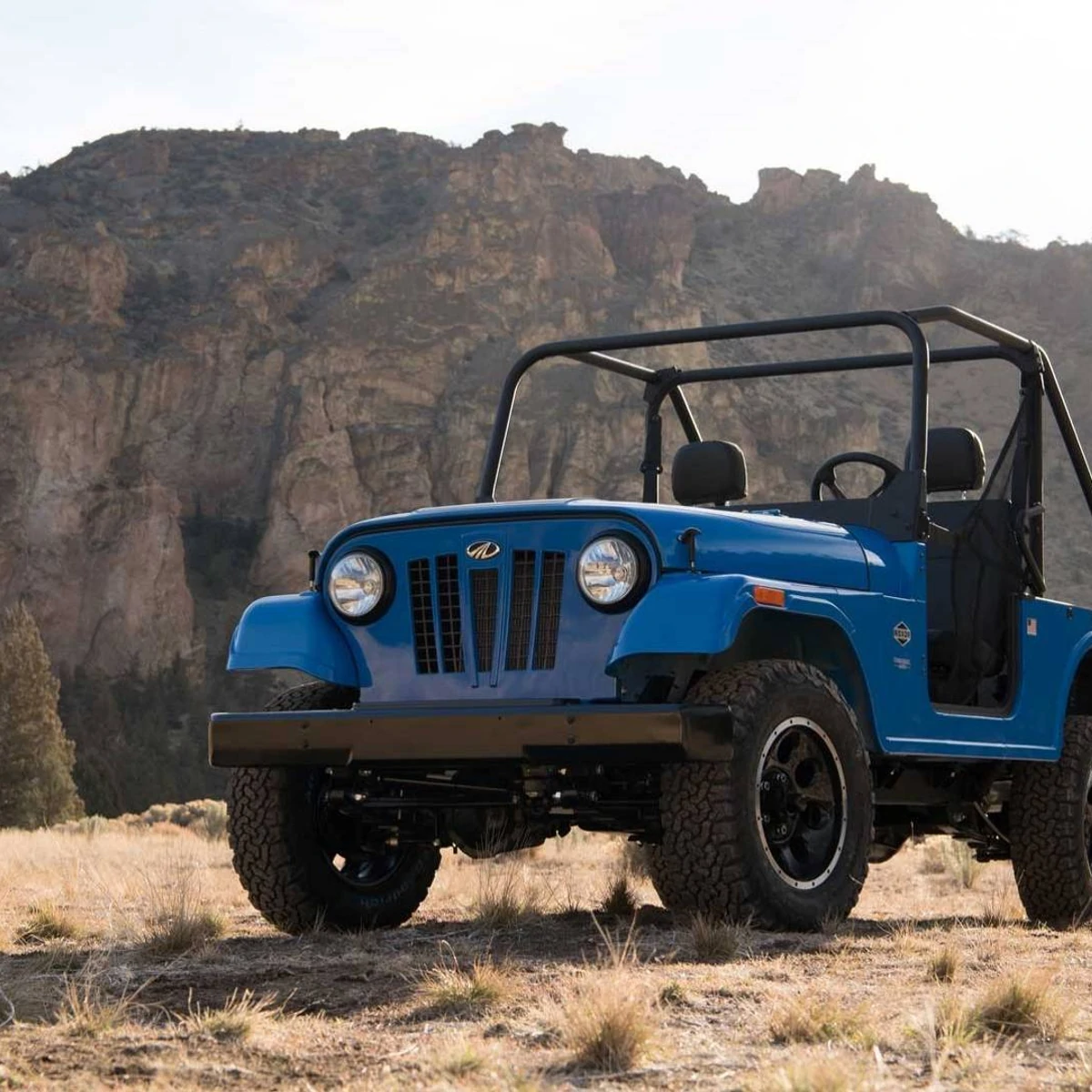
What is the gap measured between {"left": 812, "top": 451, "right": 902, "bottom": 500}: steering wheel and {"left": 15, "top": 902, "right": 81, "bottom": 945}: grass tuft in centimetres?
402

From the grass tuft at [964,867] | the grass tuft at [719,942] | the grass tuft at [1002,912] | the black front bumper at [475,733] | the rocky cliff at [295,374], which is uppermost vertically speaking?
the rocky cliff at [295,374]

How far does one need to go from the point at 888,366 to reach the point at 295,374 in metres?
64.5

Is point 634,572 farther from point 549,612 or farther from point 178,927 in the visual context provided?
point 178,927

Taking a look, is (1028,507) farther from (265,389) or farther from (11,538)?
(265,389)

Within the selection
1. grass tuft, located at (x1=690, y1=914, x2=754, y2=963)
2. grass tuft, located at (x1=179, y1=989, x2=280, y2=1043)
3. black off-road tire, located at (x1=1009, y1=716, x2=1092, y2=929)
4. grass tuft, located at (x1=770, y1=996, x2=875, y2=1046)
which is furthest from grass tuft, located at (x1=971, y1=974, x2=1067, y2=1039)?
black off-road tire, located at (x1=1009, y1=716, x2=1092, y2=929)

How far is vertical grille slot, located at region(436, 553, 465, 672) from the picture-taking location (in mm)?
6703

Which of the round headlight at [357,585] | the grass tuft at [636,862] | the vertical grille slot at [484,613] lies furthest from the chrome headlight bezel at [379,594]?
the grass tuft at [636,862]

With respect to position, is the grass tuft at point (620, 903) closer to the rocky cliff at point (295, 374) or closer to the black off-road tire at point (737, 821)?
the black off-road tire at point (737, 821)

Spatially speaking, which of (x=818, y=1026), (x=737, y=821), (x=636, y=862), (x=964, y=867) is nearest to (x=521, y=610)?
(x=737, y=821)

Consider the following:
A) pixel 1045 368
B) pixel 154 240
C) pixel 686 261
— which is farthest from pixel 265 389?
pixel 1045 368

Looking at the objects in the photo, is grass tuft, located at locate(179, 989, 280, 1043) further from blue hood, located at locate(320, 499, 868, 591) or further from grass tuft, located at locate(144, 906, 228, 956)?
blue hood, located at locate(320, 499, 868, 591)

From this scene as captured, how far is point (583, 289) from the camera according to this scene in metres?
79.2

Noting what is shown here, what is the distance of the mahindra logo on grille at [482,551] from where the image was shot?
6629mm

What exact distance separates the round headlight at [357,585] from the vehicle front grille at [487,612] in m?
0.14
